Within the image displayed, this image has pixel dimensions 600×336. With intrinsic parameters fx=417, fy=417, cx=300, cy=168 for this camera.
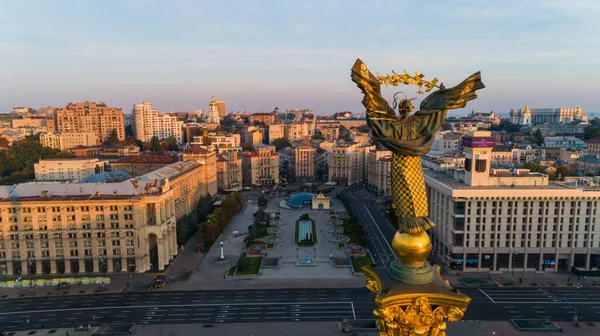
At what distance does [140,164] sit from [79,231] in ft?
176

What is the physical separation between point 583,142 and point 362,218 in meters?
111

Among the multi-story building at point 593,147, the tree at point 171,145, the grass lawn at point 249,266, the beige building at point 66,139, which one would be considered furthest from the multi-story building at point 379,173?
the beige building at point 66,139

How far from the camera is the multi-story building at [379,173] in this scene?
417ft

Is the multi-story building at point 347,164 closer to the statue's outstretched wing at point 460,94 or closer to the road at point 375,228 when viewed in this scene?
the road at point 375,228

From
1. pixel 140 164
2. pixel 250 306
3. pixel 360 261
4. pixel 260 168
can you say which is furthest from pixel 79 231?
pixel 260 168

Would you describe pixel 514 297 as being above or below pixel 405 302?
below

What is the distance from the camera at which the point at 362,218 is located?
102 m

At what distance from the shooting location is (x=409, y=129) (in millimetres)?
15570

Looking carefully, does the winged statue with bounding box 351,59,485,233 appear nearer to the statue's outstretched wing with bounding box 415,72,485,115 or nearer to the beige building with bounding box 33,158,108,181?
the statue's outstretched wing with bounding box 415,72,485,115

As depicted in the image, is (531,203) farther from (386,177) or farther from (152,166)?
(152,166)

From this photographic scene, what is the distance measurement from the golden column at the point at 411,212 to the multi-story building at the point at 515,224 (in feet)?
172

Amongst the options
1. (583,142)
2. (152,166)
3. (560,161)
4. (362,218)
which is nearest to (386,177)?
(362,218)

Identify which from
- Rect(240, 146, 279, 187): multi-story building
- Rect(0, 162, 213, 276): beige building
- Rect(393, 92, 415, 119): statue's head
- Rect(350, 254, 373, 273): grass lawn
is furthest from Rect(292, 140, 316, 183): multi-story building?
Rect(393, 92, 415, 119): statue's head

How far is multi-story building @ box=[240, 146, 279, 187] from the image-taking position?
146500mm
